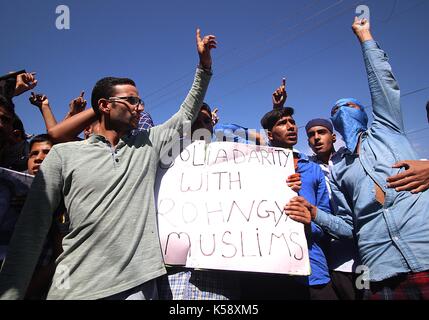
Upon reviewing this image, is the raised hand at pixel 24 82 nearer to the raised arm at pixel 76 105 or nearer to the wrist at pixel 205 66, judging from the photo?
the raised arm at pixel 76 105

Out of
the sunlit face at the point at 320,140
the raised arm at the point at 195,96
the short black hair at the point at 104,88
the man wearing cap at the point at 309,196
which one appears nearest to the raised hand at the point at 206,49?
the raised arm at the point at 195,96

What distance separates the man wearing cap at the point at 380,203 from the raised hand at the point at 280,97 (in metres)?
0.86

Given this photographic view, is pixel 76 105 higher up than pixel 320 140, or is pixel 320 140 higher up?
pixel 76 105

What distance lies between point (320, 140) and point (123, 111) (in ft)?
7.11

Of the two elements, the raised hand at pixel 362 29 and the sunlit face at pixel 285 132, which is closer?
the raised hand at pixel 362 29

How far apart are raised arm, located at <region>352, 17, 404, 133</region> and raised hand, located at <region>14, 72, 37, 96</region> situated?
297 cm

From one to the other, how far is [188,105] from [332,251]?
5.34ft

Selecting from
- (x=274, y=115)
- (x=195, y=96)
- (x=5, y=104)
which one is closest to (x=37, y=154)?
(x=5, y=104)

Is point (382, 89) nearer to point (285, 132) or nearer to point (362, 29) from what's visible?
point (362, 29)

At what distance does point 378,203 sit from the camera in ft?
5.95

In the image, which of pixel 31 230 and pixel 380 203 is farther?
pixel 380 203

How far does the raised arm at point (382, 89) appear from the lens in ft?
6.29
